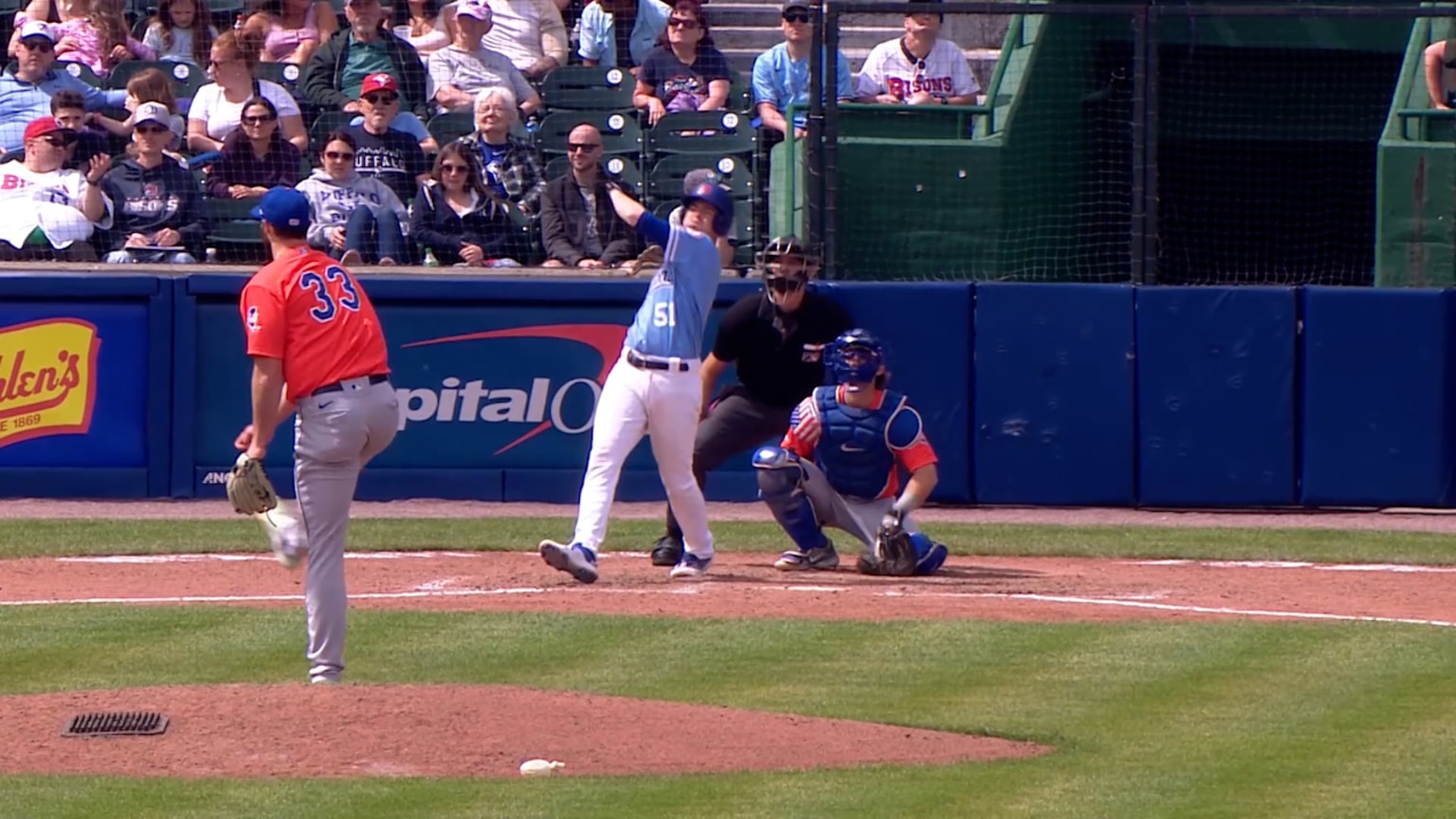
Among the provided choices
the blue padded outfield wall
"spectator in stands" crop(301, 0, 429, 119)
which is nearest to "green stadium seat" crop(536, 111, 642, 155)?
"spectator in stands" crop(301, 0, 429, 119)

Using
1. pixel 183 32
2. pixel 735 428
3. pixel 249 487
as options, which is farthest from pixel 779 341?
pixel 183 32

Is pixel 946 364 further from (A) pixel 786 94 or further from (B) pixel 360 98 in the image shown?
(B) pixel 360 98

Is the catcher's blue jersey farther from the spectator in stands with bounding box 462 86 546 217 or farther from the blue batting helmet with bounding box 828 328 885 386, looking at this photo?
the spectator in stands with bounding box 462 86 546 217

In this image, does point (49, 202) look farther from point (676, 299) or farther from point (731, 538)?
point (676, 299)

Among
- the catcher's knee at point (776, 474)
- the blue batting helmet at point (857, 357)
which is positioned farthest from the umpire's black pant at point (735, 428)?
the blue batting helmet at point (857, 357)

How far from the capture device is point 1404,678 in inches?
322

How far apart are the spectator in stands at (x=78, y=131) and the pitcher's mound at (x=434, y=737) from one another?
7772mm

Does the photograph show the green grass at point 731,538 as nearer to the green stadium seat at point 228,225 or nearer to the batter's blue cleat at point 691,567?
the batter's blue cleat at point 691,567

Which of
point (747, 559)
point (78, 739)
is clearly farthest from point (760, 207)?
point (78, 739)

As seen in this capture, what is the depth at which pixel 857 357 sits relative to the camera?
34.8ft

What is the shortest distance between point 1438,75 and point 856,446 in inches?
234

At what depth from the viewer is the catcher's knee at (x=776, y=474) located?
10.7 m

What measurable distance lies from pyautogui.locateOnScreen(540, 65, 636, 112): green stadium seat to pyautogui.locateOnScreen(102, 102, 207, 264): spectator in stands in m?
2.70

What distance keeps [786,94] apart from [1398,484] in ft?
16.1
